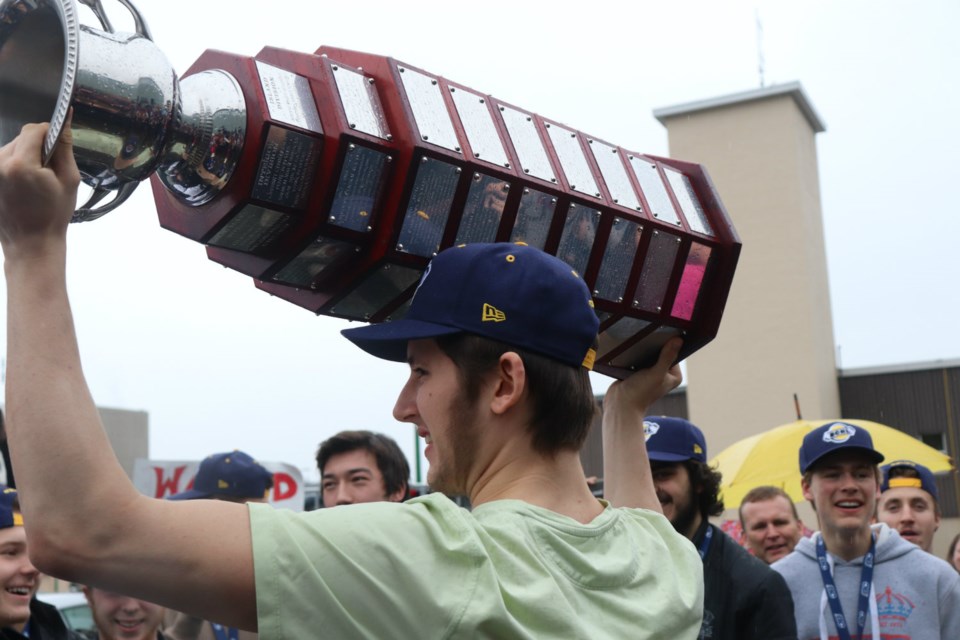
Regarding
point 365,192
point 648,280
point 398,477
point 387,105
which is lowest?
point 398,477

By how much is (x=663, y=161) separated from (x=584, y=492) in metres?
1.44

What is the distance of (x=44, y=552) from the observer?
171 centimetres

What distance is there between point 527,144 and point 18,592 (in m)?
2.97

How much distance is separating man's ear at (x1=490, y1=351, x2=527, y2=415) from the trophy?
0.57 metres

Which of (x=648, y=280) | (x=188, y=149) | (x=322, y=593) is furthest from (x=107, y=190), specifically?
(x=648, y=280)

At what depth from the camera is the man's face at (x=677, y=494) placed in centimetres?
526

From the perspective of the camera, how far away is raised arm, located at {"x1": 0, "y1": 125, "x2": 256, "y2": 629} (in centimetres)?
171

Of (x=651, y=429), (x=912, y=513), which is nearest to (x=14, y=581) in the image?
(x=651, y=429)

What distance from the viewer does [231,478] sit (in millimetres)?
6539

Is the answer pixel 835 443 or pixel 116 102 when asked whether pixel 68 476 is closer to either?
pixel 116 102

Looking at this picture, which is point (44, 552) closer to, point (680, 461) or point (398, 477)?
point (680, 461)

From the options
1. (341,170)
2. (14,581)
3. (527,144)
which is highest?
(527,144)

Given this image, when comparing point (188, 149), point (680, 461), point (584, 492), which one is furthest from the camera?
point (680, 461)

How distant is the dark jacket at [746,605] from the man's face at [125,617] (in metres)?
2.54
